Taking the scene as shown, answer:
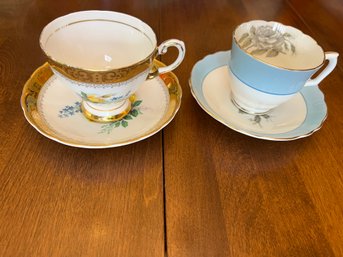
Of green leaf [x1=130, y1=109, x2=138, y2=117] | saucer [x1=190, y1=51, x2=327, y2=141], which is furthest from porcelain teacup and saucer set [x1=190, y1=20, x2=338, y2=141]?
green leaf [x1=130, y1=109, x2=138, y2=117]

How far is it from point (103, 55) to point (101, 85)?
167mm

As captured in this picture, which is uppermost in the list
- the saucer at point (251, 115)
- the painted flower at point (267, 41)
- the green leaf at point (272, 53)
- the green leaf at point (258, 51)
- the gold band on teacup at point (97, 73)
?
the gold band on teacup at point (97, 73)

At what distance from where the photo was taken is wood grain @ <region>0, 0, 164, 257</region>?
0.35 m

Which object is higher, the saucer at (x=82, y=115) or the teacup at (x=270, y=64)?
the teacup at (x=270, y=64)

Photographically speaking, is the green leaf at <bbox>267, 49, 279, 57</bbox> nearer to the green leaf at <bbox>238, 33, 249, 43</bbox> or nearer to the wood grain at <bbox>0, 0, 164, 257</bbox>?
the green leaf at <bbox>238, 33, 249, 43</bbox>

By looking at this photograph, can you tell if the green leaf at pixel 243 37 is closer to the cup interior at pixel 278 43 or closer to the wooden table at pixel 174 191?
the cup interior at pixel 278 43

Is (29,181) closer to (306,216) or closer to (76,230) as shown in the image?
(76,230)

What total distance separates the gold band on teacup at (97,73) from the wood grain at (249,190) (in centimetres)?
12

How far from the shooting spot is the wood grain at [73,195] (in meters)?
0.35

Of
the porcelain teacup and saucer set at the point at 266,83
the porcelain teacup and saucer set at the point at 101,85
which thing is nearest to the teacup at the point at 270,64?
the porcelain teacup and saucer set at the point at 266,83

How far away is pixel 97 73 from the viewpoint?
1.32 feet

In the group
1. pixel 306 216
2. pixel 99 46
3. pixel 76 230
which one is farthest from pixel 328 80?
pixel 76 230

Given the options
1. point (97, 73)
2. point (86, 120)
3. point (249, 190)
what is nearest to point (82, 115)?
point (86, 120)

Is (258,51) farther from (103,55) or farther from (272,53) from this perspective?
(103,55)
